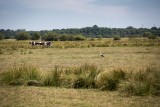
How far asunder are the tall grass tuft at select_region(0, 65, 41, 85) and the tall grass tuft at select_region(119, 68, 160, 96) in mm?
3925

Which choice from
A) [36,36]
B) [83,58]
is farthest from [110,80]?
[36,36]

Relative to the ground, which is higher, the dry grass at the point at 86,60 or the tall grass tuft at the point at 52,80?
the tall grass tuft at the point at 52,80

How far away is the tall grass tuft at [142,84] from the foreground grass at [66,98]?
0.37m

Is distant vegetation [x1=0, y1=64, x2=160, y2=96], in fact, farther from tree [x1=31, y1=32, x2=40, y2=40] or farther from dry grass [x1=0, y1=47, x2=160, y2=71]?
tree [x1=31, y1=32, x2=40, y2=40]

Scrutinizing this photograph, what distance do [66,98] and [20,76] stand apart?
3.70 meters

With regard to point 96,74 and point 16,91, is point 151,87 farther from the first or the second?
point 16,91

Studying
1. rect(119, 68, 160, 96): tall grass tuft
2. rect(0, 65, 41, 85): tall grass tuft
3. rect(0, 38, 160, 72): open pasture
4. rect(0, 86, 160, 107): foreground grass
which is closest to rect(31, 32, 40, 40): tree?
rect(0, 38, 160, 72): open pasture

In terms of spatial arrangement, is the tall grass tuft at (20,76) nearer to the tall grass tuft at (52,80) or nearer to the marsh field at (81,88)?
the marsh field at (81,88)

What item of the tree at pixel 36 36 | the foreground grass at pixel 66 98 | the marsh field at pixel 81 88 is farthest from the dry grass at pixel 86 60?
the tree at pixel 36 36

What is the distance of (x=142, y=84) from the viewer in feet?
36.0

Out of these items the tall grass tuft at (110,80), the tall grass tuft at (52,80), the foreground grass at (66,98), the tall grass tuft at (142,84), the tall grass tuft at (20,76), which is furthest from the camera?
the tall grass tuft at (20,76)

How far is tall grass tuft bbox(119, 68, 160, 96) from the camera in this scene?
1084cm

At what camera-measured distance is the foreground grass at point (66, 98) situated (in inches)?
373

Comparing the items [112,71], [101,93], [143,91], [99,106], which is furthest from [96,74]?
[99,106]
